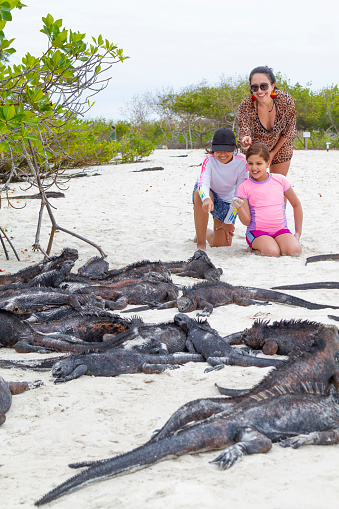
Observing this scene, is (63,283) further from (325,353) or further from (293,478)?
(293,478)

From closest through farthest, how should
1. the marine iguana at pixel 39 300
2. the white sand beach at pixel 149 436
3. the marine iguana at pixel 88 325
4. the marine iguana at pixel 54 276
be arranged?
1. the white sand beach at pixel 149 436
2. the marine iguana at pixel 88 325
3. the marine iguana at pixel 39 300
4. the marine iguana at pixel 54 276

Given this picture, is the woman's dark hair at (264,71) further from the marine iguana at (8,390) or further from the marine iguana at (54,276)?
the marine iguana at (8,390)

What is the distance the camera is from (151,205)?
1070 centimetres

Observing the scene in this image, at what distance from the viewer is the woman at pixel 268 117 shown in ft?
20.7

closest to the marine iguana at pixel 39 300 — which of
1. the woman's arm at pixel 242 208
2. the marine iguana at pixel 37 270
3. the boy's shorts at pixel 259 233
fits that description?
the marine iguana at pixel 37 270

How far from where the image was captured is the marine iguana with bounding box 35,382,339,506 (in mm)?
1767

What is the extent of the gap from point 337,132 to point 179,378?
34.4m

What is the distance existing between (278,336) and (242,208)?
3139 mm

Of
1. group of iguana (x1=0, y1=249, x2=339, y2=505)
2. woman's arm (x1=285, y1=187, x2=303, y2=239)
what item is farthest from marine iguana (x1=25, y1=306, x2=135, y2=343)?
woman's arm (x1=285, y1=187, x2=303, y2=239)

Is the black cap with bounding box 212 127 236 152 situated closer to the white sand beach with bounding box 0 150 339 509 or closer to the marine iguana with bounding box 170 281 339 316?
the white sand beach with bounding box 0 150 339 509

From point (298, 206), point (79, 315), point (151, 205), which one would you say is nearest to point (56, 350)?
point (79, 315)

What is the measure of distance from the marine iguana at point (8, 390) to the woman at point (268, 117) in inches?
168

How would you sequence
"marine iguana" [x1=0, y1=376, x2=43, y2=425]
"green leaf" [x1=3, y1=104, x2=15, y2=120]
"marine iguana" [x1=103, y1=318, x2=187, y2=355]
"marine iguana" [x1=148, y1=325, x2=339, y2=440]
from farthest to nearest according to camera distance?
"green leaf" [x1=3, y1=104, x2=15, y2=120], "marine iguana" [x1=103, y1=318, x2=187, y2=355], "marine iguana" [x1=0, y1=376, x2=43, y2=425], "marine iguana" [x1=148, y1=325, x2=339, y2=440]

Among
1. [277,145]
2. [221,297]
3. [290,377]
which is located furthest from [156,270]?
[290,377]
